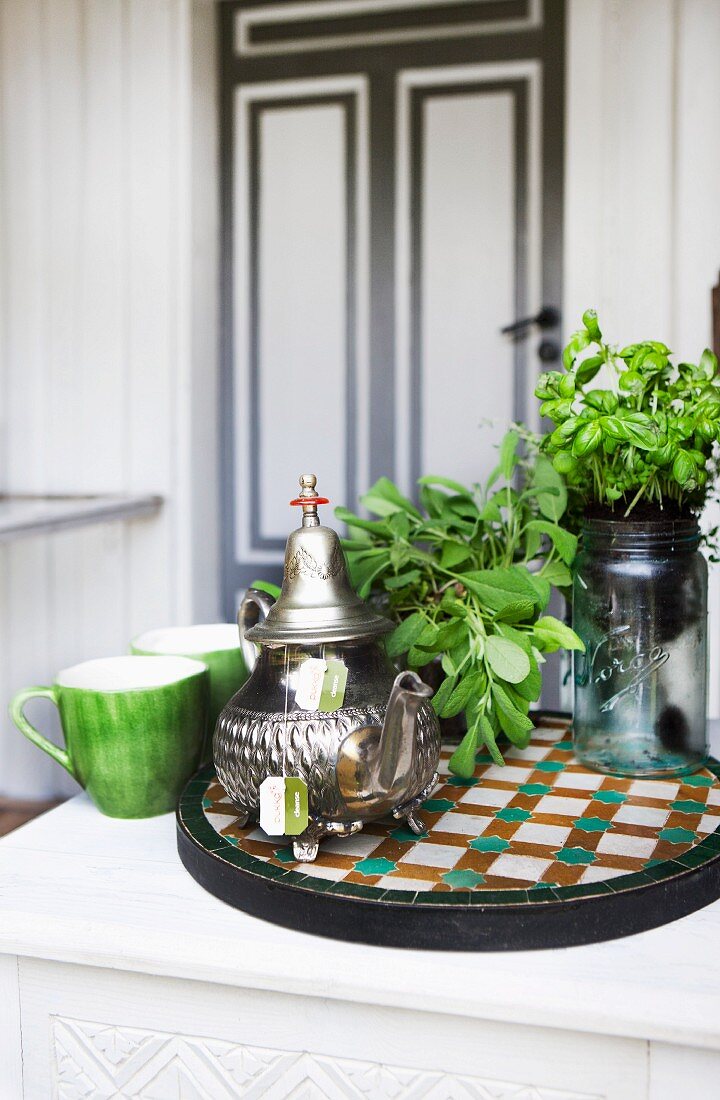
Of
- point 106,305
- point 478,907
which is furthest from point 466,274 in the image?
point 478,907

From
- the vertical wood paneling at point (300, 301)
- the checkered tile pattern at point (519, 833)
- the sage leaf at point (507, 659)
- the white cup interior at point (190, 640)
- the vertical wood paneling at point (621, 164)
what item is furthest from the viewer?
the vertical wood paneling at point (300, 301)

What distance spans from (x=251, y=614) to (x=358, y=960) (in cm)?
34

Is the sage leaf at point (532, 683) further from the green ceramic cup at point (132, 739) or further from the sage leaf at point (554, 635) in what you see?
the green ceramic cup at point (132, 739)

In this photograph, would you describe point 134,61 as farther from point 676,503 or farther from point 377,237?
point 676,503

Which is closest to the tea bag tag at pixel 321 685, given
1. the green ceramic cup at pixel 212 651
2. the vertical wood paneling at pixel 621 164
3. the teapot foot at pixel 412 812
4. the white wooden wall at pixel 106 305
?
the teapot foot at pixel 412 812

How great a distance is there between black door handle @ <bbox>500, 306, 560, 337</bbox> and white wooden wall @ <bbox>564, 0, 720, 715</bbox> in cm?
8

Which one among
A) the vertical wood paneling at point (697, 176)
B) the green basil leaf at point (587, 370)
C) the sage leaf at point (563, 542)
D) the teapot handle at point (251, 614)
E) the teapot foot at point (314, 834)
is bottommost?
the teapot foot at point (314, 834)

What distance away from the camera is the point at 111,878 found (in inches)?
31.2

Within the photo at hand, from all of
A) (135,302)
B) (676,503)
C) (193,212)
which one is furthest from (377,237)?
(676,503)

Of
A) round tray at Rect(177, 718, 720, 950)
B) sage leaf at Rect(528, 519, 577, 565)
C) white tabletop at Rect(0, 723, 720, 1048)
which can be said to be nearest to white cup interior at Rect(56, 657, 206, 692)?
round tray at Rect(177, 718, 720, 950)

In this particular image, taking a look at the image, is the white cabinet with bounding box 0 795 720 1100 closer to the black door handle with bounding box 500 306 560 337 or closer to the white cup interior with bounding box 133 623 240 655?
the white cup interior with bounding box 133 623 240 655

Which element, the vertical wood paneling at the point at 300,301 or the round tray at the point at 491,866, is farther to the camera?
the vertical wood paneling at the point at 300,301

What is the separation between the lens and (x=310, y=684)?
0.77 metres

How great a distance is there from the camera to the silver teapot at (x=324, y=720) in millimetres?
737
